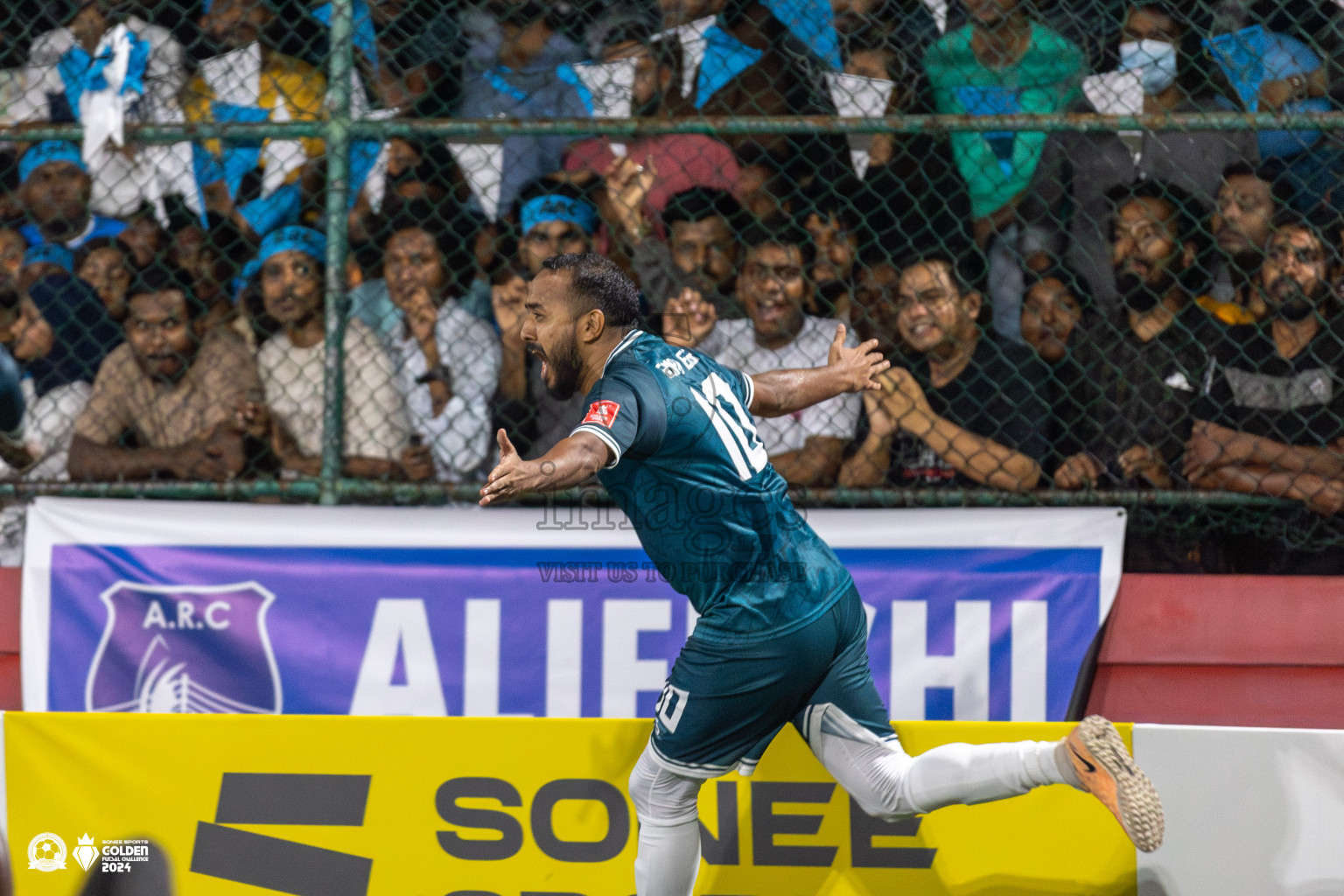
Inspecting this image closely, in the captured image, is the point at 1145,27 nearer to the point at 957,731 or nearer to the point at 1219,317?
the point at 1219,317

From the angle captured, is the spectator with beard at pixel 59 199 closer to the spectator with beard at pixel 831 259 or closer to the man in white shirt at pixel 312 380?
the man in white shirt at pixel 312 380

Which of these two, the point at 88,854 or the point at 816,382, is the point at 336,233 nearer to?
the point at 816,382

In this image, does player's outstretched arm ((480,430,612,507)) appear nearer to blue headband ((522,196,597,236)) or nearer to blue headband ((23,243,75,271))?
blue headband ((522,196,597,236))

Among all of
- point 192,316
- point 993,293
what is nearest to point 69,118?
point 192,316

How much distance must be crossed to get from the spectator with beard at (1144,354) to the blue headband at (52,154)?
11.1 ft

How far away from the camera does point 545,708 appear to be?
141 inches

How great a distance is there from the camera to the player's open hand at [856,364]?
2959 mm

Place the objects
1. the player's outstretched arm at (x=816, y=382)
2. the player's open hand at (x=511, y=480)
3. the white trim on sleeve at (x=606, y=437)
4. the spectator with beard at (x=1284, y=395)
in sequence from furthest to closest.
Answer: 1. the spectator with beard at (x=1284, y=395)
2. the player's outstretched arm at (x=816, y=382)
3. the white trim on sleeve at (x=606, y=437)
4. the player's open hand at (x=511, y=480)

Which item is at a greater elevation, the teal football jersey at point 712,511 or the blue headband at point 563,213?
the blue headband at point 563,213

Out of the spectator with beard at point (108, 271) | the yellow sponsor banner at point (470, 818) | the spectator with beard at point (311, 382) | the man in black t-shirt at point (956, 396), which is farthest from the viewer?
the spectator with beard at point (108, 271)

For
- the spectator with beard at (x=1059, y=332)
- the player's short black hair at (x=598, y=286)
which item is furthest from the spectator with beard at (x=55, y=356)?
the spectator with beard at (x=1059, y=332)

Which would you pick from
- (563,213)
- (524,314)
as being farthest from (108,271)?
(563,213)

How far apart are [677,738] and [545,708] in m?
1.15

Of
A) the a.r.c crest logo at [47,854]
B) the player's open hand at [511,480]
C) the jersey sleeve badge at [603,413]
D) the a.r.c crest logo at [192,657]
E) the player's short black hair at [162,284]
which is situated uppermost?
the player's short black hair at [162,284]
